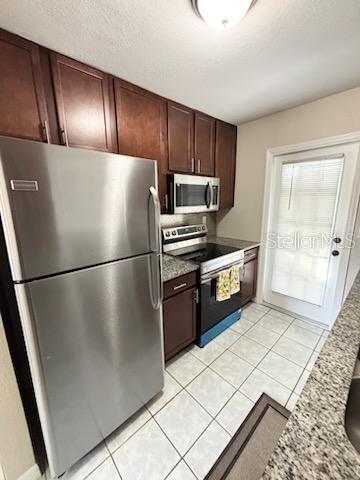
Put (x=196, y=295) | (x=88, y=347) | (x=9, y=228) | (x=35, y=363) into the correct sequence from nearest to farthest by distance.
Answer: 1. (x=9, y=228)
2. (x=35, y=363)
3. (x=88, y=347)
4. (x=196, y=295)

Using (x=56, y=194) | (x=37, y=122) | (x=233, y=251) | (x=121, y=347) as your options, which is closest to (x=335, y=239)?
(x=233, y=251)

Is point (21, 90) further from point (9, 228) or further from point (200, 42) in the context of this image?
point (200, 42)

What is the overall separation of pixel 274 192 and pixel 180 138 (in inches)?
51.6

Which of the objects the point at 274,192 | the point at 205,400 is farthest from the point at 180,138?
the point at 205,400

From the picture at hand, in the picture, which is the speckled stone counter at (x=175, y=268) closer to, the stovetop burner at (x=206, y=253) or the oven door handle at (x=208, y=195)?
the stovetop burner at (x=206, y=253)

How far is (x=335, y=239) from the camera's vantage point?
209cm

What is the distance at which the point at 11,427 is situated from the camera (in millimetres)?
996

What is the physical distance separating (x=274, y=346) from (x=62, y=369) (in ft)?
6.40

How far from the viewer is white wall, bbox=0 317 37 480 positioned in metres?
0.95

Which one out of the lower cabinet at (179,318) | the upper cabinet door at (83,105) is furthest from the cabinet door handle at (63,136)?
the lower cabinet at (179,318)

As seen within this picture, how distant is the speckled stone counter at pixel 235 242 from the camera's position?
2478 millimetres

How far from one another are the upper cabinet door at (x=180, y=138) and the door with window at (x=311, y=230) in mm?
1080

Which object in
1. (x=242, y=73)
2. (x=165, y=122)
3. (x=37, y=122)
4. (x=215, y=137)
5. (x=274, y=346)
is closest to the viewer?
(x=37, y=122)

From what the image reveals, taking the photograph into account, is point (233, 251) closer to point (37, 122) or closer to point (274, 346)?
point (274, 346)
